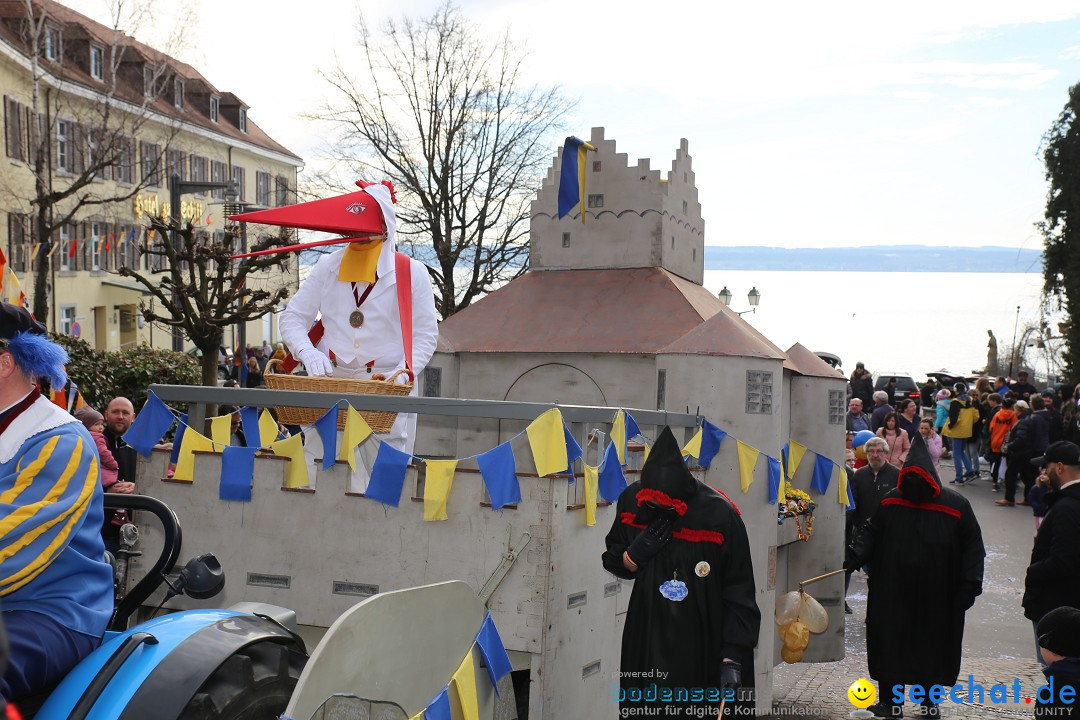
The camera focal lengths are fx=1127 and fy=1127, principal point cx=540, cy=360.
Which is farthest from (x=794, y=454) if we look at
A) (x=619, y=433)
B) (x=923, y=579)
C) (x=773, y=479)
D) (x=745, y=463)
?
(x=619, y=433)

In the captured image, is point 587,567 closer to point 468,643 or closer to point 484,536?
point 484,536

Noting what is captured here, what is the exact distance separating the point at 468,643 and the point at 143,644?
140cm

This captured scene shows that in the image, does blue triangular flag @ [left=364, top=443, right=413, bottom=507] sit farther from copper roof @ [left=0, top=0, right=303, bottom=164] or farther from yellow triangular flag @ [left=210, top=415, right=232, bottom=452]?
copper roof @ [left=0, top=0, right=303, bottom=164]

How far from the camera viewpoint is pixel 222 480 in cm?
739

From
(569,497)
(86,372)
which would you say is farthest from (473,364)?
(569,497)

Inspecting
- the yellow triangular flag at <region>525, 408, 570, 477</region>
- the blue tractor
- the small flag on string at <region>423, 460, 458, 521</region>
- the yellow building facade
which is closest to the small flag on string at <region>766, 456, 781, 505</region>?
the yellow triangular flag at <region>525, 408, 570, 477</region>

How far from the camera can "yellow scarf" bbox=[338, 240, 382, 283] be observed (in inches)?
312

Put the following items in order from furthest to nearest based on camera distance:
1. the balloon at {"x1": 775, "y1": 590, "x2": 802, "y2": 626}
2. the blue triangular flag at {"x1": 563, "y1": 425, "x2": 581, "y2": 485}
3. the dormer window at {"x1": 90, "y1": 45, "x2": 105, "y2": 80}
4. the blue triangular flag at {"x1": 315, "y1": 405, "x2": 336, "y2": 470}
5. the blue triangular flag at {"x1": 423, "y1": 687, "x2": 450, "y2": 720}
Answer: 1. the dormer window at {"x1": 90, "y1": 45, "x2": 105, "y2": 80}
2. the balloon at {"x1": 775, "y1": 590, "x2": 802, "y2": 626}
3. the blue triangular flag at {"x1": 563, "y1": 425, "x2": 581, "y2": 485}
4. the blue triangular flag at {"x1": 315, "y1": 405, "x2": 336, "y2": 470}
5. the blue triangular flag at {"x1": 423, "y1": 687, "x2": 450, "y2": 720}

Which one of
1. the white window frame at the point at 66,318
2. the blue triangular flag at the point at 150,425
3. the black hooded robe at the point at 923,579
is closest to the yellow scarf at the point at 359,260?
the blue triangular flag at the point at 150,425

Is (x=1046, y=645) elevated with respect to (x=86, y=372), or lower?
lower

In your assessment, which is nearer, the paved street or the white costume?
the white costume

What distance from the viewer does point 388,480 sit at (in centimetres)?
710

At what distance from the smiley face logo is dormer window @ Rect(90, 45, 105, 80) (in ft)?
109

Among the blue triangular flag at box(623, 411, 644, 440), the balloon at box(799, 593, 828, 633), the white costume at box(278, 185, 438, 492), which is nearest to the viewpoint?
the white costume at box(278, 185, 438, 492)
